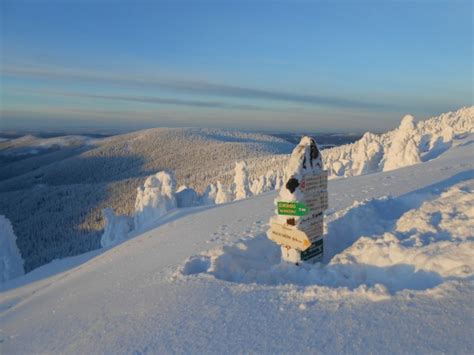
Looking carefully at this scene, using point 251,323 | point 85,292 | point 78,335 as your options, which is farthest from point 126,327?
point 85,292

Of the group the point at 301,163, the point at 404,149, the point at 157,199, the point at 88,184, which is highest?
the point at 301,163

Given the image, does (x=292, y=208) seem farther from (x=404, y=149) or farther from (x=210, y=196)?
(x=210, y=196)

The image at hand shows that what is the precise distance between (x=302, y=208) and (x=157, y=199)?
33.2m

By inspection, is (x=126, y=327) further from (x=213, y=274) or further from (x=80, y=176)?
(x=80, y=176)

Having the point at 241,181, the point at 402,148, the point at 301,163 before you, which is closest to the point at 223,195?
the point at 241,181

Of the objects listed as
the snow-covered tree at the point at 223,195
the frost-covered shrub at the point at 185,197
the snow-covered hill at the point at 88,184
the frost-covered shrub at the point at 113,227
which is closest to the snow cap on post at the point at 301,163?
the frost-covered shrub at the point at 113,227

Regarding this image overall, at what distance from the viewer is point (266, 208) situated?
10.8 meters

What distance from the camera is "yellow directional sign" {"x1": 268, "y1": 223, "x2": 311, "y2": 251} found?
6.23 m

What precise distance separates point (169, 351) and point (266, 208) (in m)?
7.23

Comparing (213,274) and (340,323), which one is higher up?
(340,323)

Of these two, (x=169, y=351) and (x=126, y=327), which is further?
(x=126, y=327)

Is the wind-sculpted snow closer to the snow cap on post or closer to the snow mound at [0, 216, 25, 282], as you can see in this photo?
the snow cap on post

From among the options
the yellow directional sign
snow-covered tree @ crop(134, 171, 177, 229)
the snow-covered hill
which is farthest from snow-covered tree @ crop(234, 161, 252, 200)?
the yellow directional sign

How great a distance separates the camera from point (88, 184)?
128 m
